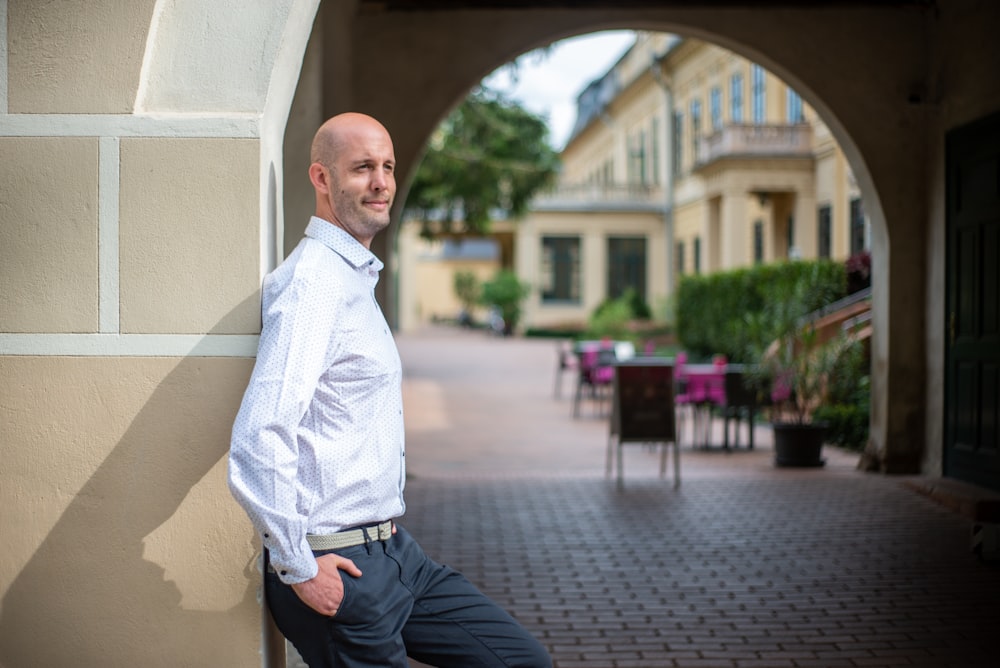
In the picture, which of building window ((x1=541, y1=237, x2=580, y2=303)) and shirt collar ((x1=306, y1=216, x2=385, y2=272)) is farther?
building window ((x1=541, y1=237, x2=580, y2=303))

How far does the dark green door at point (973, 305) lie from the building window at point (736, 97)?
75.8ft

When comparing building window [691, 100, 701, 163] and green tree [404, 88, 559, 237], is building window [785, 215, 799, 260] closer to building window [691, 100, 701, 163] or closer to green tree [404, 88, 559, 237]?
building window [691, 100, 701, 163]

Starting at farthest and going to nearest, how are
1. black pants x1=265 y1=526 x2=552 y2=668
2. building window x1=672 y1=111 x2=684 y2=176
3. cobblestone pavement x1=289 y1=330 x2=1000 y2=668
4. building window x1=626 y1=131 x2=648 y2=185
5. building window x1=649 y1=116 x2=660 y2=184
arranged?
building window x1=626 y1=131 x2=648 y2=185, building window x1=649 y1=116 x2=660 y2=184, building window x1=672 y1=111 x2=684 y2=176, cobblestone pavement x1=289 y1=330 x2=1000 y2=668, black pants x1=265 y1=526 x2=552 y2=668

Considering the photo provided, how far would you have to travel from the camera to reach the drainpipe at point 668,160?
127 feet

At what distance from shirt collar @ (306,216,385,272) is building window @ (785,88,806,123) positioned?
26.9 m

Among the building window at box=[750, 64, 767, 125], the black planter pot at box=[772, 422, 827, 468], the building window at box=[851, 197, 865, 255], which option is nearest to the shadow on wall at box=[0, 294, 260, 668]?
the black planter pot at box=[772, 422, 827, 468]

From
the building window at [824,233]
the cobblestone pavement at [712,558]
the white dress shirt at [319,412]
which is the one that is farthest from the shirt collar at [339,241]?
the building window at [824,233]

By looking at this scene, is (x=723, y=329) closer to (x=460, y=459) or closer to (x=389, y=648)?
(x=460, y=459)

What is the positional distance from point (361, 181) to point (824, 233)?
26.2 meters

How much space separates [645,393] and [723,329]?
13.4m

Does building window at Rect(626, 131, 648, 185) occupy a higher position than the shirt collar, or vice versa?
building window at Rect(626, 131, 648, 185)

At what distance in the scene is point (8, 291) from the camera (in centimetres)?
297

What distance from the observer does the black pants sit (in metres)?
2.54

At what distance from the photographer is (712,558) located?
22.0 feet
